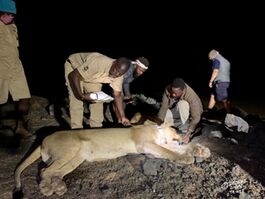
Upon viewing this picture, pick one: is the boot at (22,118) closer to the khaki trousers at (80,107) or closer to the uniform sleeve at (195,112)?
the khaki trousers at (80,107)

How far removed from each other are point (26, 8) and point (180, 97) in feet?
89.1

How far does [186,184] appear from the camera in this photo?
14.3ft

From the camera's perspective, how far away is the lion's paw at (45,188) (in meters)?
4.26

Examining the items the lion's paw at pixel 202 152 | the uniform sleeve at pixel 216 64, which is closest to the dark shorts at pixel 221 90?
the uniform sleeve at pixel 216 64

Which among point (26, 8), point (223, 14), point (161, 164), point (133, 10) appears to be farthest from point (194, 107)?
point (26, 8)

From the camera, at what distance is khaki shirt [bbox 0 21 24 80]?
565cm

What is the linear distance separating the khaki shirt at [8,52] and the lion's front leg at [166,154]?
7.94ft

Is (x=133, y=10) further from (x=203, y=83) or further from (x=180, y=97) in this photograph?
(x=180, y=97)

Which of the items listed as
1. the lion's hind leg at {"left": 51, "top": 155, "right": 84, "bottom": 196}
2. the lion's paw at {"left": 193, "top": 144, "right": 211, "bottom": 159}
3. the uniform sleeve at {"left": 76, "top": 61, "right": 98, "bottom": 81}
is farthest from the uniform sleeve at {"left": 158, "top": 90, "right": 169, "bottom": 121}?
the lion's hind leg at {"left": 51, "top": 155, "right": 84, "bottom": 196}

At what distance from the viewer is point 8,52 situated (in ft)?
18.9

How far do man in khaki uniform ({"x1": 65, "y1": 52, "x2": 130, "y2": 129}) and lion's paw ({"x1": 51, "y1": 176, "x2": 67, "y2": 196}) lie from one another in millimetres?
1424

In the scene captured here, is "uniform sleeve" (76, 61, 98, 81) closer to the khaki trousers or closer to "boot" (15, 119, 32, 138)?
the khaki trousers

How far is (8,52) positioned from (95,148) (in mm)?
2120

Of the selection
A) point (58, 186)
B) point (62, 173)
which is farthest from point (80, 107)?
point (58, 186)
